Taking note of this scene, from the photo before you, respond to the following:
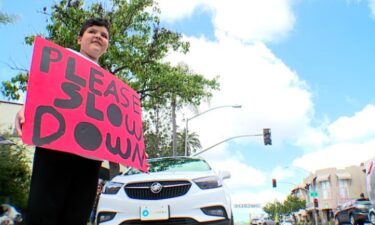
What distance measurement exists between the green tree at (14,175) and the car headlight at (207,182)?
44.3 feet

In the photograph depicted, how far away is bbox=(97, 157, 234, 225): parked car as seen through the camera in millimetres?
5367

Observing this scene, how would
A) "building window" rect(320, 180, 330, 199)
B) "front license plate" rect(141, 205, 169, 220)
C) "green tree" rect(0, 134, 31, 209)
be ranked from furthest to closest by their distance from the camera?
"building window" rect(320, 180, 330, 199)
"green tree" rect(0, 134, 31, 209)
"front license plate" rect(141, 205, 169, 220)

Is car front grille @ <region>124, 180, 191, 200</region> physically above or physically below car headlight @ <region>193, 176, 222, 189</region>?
below

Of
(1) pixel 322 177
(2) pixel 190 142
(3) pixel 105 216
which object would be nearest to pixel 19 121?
(3) pixel 105 216

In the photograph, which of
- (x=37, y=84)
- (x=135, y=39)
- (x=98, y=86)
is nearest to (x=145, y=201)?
(x=98, y=86)

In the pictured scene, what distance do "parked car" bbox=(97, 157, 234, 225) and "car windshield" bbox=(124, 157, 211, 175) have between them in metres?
0.34

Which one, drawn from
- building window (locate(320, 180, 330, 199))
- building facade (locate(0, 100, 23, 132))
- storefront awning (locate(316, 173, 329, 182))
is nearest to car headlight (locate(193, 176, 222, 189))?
building facade (locate(0, 100, 23, 132))

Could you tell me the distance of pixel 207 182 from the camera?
18.7 ft

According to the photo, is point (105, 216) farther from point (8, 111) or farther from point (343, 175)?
point (343, 175)

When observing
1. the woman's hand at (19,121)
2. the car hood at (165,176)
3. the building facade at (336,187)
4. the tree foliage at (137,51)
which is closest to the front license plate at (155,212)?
the car hood at (165,176)

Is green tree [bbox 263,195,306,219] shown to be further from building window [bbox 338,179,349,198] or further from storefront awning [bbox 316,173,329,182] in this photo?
building window [bbox 338,179,349,198]

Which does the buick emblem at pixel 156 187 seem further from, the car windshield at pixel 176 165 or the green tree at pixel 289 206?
the green tree at pixel 289 206

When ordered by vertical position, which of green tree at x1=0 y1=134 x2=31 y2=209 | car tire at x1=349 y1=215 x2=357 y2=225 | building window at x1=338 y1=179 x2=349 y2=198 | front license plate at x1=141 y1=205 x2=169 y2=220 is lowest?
car tire at x1=349 y1=215 x2=357 y2=225

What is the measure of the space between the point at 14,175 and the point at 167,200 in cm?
1567
